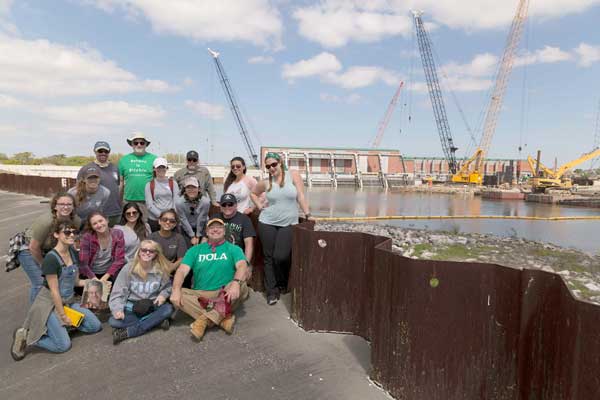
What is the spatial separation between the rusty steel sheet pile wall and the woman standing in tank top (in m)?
1.61

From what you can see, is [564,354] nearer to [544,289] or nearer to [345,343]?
[544,289]

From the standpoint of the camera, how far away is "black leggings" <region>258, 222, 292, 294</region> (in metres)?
4.36

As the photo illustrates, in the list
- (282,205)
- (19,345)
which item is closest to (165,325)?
(19,345)

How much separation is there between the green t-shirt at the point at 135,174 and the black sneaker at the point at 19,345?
7.59 feet

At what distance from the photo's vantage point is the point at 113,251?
4258 mm

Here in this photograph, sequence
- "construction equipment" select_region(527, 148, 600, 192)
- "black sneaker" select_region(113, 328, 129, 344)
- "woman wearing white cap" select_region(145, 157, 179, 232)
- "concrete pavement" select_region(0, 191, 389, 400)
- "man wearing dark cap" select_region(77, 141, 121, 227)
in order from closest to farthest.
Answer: "concrete pavement" select_region(0, 191, 389, 400) → "black sneaker" select_region(113, 328, 129, 344) → "woman wearing white cap" select_region(145, 157, 179, 232) → "man wearing dark cap" select_region(77, 141, 121, 227) → "construction equipment" select_region(527, 148, 600, 192)

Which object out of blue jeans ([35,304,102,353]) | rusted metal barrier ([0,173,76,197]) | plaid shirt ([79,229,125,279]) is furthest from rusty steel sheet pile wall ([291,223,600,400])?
rusted metal barrier ([0,173,76,197])

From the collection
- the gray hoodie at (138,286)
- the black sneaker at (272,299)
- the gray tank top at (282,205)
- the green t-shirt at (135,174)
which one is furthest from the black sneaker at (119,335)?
the green t-shirt at (135,174)

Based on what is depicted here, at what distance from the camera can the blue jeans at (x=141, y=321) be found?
3.57 m

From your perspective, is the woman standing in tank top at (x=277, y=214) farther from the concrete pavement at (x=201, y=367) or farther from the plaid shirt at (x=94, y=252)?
the plaid shirt at (x=94, y=252)

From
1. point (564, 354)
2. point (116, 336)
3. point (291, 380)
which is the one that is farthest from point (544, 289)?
point (116, 336)

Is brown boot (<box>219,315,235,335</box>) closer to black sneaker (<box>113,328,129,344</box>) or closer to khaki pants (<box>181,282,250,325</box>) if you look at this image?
khaki pants (<box>181,282,250,325</box>)

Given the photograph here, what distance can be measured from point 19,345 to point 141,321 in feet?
3.17

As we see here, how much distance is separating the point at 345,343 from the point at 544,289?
190cm
